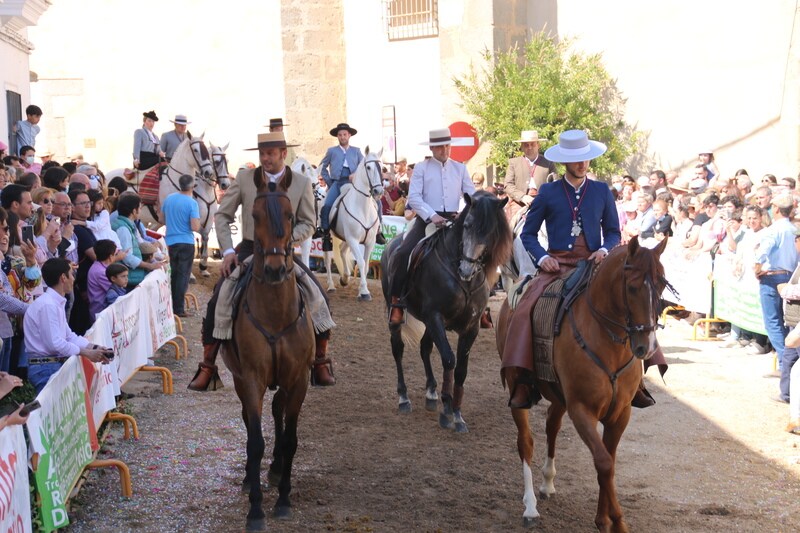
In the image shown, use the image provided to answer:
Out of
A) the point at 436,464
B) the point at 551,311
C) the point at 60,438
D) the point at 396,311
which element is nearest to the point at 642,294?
the point at 551,311

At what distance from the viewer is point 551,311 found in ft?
23.2

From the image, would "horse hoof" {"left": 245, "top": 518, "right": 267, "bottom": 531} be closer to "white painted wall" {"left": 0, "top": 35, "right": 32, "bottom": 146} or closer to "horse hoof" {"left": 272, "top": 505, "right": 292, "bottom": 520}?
"horse hoof" {"left": 272, "top": 505, "right": 292, "bottom": 520}

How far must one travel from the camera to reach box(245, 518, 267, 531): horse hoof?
692 centimetres

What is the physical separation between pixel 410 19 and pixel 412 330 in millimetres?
18473

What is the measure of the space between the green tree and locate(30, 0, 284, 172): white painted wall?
8590 mm

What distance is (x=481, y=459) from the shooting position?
8812mm

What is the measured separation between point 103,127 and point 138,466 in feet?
82.1

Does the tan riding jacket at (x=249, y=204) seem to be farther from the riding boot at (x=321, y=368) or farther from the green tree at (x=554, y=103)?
the green tree at (x=554, y=103)

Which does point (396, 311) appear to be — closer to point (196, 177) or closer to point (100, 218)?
point (100, 218)

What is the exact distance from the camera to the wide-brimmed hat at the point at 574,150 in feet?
24.8

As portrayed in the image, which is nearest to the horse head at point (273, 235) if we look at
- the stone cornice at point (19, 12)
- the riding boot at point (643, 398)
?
the riding boot at point (643, 398)

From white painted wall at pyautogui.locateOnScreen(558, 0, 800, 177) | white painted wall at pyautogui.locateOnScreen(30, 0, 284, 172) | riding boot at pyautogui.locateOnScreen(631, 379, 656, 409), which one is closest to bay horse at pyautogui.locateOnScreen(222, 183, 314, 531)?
riding boot at pyautogui.locateOnScreen(631, 379, 656, 409)

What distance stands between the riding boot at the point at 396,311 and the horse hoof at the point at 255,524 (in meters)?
3.85

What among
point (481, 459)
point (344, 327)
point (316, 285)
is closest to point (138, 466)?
point (316, 285)
